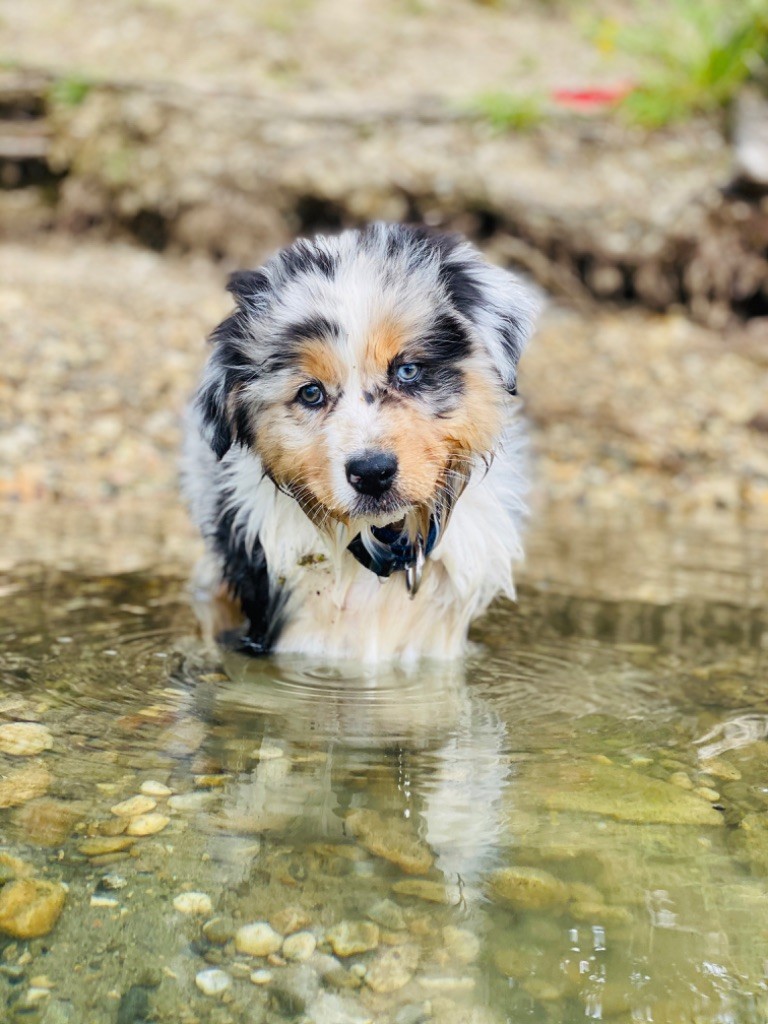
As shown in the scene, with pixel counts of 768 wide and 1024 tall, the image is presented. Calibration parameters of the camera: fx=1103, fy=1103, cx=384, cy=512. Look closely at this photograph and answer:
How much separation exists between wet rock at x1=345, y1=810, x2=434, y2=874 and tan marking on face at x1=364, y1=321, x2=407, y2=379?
118 cm

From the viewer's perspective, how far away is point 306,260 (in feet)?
10.1

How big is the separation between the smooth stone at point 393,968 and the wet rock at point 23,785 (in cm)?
83

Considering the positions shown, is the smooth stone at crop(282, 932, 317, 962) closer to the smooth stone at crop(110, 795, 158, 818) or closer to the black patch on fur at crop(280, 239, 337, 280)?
the smooth stone at crop(110, 795, 158, 818)

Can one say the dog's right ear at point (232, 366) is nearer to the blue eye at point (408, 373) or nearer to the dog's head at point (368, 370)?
the dog's head at point (368, 370)

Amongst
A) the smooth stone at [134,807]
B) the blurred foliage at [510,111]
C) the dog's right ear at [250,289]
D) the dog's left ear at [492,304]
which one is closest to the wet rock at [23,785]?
the smooth stone at [134,807]

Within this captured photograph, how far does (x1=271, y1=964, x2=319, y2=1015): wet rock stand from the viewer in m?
1.67

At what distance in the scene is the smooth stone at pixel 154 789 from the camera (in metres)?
2.27

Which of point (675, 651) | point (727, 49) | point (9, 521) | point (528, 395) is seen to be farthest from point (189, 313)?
point (675, 651)

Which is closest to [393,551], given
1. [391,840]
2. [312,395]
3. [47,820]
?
[312,395]

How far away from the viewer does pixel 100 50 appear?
10508 mm

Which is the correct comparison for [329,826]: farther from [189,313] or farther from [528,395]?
[189,313]

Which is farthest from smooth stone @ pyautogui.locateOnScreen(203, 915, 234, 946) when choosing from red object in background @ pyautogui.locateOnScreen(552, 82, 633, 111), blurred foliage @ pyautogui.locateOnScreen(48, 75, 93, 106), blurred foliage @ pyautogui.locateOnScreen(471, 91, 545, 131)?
blurred foliage @ pyautogui.locateOnScreen(48, 75, 93, 106)

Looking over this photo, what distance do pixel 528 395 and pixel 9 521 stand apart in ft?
11.8

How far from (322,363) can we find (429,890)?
56.4 inches
